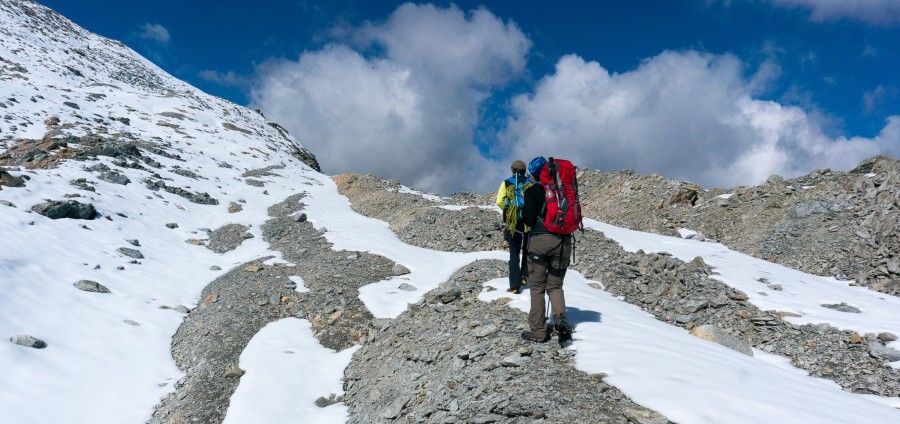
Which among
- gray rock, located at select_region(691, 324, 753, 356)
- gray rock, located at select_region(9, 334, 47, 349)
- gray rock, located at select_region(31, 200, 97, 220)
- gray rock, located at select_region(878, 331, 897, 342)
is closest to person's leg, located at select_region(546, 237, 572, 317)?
gray rock, located at select_region(691, 324, 753, 356)

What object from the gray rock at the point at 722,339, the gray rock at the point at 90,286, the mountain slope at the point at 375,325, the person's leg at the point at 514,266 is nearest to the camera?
the mountain slope at the point at 375,325

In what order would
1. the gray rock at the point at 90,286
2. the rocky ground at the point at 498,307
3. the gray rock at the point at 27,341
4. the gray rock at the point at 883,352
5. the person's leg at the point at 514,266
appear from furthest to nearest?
the gray rock at the point at 90,286 < the person's leg at the point at 514,266 < the gray rock at the point at 27,341 < the gray rock at the point at 883,352 < the rocky ground at the point at 498,307

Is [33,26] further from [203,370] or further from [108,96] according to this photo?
[203,370]

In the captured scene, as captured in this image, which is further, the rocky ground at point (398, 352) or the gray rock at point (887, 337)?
the gray rock at point (887, 337)

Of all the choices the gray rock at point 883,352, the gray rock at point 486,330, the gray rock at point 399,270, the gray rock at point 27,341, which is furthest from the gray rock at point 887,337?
the gray rock at point 27,341

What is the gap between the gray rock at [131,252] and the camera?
1527 cm

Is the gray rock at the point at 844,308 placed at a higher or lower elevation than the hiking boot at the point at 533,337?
higher

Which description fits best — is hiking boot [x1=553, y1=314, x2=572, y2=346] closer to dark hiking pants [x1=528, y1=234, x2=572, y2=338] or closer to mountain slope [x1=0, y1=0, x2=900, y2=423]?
dark hiking pants [x1=528, y1=234, x2=572, y2=338]

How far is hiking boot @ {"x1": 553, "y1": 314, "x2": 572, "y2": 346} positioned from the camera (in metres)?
6.93

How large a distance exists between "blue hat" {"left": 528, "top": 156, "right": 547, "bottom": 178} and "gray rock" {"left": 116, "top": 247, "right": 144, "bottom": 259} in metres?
14.7

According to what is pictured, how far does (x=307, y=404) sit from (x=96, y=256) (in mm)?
10750

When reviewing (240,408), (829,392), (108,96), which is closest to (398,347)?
(240,408)

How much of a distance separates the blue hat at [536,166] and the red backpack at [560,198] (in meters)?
0.17

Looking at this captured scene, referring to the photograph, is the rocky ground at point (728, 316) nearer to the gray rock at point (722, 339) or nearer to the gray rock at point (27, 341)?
the gray rock at point (722, 339)
